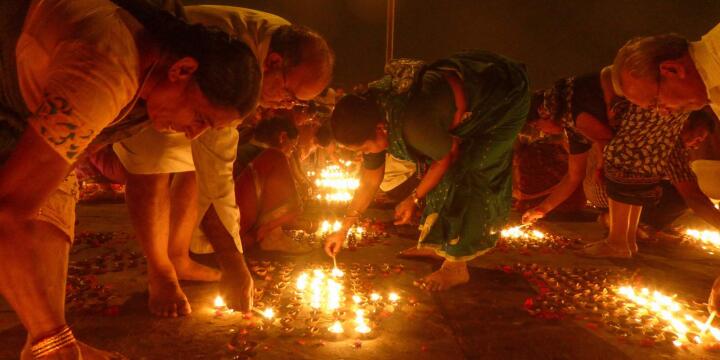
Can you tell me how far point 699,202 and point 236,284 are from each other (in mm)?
3796

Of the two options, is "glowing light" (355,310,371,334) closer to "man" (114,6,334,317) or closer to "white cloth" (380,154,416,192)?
"man" (114,6,334,317)

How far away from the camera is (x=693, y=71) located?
2293mm

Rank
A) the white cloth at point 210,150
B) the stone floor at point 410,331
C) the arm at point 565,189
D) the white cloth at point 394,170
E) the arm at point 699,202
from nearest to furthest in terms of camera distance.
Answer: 1. the stone floor at point 410,331
2. the white cloth at point 210,150
3. the white cloth at point 394,170
4. the arm at point 699,202
5. the arm at point 565,189

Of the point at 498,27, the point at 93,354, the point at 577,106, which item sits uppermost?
the point at 498,27

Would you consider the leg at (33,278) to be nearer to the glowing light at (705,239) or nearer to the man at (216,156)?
the man at (216,156)

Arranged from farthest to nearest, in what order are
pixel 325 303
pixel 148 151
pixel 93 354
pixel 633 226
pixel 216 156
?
pixel 633 226 → pixel 325 303 → pixel 216 156 → pixel 148 151 → pixel 93 354

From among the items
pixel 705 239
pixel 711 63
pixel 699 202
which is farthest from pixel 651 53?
pixel 705 239

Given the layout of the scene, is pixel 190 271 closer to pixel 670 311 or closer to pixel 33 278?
pixel 33 278

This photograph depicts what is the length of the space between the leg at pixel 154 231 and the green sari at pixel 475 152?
1.46 m

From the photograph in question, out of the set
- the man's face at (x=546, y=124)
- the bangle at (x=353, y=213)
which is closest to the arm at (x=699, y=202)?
the man's face at (x=546, y=124)

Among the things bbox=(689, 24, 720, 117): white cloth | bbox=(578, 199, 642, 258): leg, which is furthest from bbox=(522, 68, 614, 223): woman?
bbox=(689, 24, 720, 117): white cloth

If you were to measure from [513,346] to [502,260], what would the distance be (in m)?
1.67

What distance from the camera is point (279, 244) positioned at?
404cm

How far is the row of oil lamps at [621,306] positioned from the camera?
2.57 meters
